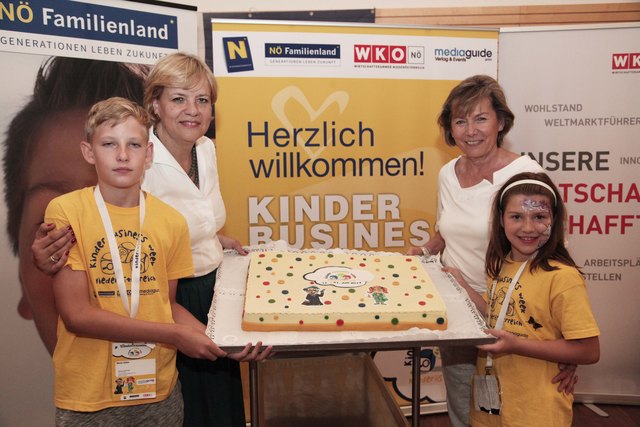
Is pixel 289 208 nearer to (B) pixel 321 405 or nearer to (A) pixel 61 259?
(B) pixel 321 405

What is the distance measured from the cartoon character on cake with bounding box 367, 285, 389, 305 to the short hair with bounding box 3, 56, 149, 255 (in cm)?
197

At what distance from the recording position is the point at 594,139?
3.55m

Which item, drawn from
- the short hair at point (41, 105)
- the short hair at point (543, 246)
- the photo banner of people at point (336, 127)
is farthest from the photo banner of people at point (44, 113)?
the short hair at point (543, 246)

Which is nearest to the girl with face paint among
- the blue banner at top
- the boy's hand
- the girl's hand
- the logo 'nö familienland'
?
the boy's hand

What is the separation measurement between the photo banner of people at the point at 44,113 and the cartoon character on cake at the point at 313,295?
66.9 inches

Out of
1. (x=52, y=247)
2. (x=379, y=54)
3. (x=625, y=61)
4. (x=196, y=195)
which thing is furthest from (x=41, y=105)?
(x=625, y=61)

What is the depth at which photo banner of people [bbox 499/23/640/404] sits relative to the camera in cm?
348

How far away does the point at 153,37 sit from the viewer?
3092 millimetres

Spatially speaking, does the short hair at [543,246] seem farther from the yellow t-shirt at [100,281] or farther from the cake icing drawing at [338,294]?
the yellow t-shirt at [100,281]

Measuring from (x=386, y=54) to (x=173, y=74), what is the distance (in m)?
1.68

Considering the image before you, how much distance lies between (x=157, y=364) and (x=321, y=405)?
3.22 feet

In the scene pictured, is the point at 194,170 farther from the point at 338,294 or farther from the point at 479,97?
the point at 479,97

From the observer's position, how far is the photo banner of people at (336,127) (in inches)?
131

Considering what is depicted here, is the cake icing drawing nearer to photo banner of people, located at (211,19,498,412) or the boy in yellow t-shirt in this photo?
the boy in yellow t-shirt
